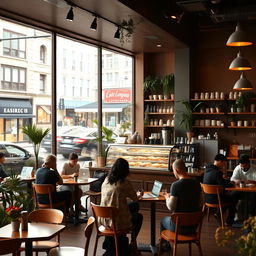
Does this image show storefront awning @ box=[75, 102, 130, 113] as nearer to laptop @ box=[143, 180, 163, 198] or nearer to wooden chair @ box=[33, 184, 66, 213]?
wooden chair @ box=[33, 184, 66, 213]

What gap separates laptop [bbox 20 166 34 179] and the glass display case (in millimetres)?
1742

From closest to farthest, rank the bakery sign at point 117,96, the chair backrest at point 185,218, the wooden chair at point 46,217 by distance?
the wooden chair at point 46,217 → the chair backrest at point 185,218 → the bakery sign at point 117,96

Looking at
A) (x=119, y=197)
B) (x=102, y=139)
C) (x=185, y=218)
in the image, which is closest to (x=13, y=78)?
(x=102, y=139)

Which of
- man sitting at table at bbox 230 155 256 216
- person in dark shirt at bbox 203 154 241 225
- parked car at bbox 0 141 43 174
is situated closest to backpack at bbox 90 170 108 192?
parked car at bbox 0 141 43 174

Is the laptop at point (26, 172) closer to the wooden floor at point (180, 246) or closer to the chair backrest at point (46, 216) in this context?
the wooden floor at point (180, 246)

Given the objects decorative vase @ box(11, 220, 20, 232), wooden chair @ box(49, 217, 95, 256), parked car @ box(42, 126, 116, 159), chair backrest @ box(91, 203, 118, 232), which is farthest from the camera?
parked car @ box(42, 126, 116, 159)

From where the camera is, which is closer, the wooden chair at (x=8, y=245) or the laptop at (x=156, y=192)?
the wooden chair at (x=8, y=245)

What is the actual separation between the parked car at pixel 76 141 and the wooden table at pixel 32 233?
4058 mm

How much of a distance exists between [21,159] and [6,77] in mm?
1561

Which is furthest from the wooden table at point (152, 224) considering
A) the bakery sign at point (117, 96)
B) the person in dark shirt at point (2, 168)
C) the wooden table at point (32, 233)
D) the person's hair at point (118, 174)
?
the bakery sign at point (117, 96)

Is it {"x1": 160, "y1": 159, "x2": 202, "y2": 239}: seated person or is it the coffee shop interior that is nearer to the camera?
{"x1": 160, "y1": 159, "x2": 202, "y2": 239}: seated person

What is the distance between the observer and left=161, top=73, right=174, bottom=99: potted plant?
1080cm

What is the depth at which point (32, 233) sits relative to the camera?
4.03 metres

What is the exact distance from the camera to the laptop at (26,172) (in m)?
7.45
